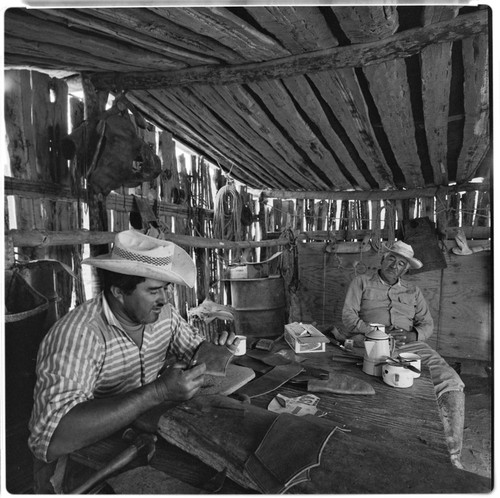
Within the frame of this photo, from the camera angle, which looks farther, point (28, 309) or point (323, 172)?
point (323, 172)

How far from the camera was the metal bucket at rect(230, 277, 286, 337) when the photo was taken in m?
5.36

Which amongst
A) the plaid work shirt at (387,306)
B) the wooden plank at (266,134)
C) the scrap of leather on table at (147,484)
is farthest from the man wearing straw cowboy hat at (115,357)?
the plaid work shirt at (387,306)

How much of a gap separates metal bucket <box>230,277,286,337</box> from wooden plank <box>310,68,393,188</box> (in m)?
2.31

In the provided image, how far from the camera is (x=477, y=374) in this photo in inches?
209

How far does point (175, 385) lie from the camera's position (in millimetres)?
1526

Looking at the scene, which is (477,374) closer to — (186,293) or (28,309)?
(186,293)

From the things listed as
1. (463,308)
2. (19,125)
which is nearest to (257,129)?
Answer: (19,125)

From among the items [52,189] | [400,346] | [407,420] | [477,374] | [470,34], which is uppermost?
[470,34]

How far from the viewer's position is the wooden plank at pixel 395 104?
2343 mm

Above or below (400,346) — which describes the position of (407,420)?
above

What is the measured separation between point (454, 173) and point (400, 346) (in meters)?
2.97

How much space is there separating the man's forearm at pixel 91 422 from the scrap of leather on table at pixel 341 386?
3.19 feet

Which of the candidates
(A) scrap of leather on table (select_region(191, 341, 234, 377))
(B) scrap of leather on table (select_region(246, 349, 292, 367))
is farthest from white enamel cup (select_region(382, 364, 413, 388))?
(A) scrap of leather on table (select_region(191, 341, 234, 377))

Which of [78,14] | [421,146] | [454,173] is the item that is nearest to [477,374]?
[454,173]
